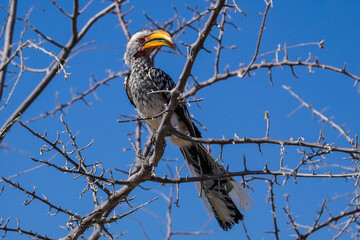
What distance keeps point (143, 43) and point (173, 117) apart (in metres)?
0.91

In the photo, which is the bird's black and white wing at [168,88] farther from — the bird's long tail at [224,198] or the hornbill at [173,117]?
the bird's long tail at [224,198]

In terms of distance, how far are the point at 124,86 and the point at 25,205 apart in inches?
71.7

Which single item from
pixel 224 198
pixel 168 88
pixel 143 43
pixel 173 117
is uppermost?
pixel 143 43

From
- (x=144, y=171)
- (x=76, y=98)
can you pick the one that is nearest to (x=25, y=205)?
(x=144, y=171)

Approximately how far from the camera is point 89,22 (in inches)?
191

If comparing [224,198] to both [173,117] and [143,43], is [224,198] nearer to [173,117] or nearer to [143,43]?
[173,117]

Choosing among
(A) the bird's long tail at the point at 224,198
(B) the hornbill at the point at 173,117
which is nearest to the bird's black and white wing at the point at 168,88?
(B) the hornbill at the point at 173,117

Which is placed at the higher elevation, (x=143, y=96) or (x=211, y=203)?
(x=143, y=96)

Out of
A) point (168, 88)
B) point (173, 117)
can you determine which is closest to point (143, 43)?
point (168, 88)

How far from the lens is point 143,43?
14.5ft

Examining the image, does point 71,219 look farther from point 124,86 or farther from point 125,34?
point 125,34

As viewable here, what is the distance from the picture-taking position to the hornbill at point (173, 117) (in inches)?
137

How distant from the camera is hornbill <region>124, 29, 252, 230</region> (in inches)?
137

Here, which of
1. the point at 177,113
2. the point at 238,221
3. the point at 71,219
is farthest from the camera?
the point at 177,113
